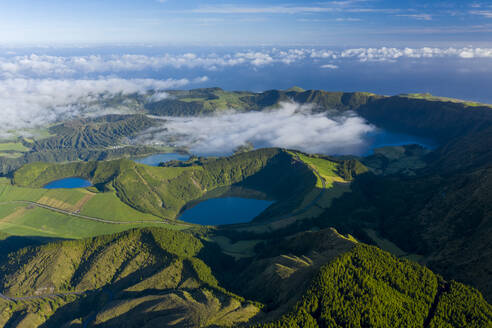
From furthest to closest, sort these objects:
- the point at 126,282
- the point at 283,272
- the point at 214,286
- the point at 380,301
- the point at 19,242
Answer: the point at 19,242, the point at 126,282, the point at 214,286, the point at 283,272, the point at 380,301

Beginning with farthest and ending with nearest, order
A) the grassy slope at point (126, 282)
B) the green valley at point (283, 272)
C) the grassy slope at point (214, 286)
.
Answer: the grassy slope at point (126, 282) < the green valley at point (283, 272) < the grassy slope at point (214, 286)

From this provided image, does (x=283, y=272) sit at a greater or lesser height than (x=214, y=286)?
greater

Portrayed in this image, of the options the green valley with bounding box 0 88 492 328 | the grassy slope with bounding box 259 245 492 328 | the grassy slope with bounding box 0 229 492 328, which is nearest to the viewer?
the grassy slope with bounding box 259 245 492 328

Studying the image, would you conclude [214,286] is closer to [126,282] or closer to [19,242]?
[126,282]

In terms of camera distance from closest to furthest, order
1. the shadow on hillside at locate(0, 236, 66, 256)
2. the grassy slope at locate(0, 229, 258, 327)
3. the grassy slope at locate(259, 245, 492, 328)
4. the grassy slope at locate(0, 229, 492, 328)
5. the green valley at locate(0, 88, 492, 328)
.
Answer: the grassy slope at locate(259, 245, 492, 328), the grassy slope at locate(0, 229, 492, 328), the green valley at locate(0, 88, 492, 328), the grassy slope at locate(0, 229, 258, 327), the shadow on hillside at locate(0, 236, 66, 256)

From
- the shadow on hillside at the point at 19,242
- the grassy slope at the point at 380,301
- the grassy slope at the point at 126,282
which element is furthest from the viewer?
the shadow on hillside at the point at 19,242

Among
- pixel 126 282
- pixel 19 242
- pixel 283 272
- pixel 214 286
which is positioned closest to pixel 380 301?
pixel 283 272

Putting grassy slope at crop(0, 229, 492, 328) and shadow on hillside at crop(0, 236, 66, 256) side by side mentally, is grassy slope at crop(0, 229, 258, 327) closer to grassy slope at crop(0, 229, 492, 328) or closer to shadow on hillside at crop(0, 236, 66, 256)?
grassy slope at crop(0, 229, 492, 328)

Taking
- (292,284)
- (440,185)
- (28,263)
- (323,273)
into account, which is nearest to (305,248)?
(292,284)

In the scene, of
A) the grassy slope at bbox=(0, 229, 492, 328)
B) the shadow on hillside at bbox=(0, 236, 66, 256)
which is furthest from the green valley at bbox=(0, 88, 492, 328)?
the shadow on hillside at bbox=(0, 236, 66, 256)

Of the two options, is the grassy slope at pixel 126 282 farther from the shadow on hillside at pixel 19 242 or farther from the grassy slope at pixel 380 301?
the grassy slope at pixel 380 301

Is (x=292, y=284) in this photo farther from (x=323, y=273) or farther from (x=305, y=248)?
(x=305, y=248)

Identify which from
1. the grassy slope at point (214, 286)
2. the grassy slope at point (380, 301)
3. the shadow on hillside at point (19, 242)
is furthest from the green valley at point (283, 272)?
the shadow on hillside at point (19, 242)
